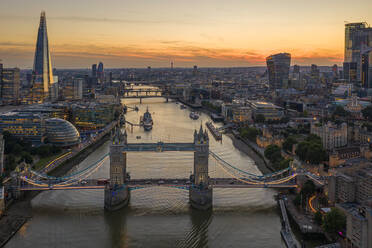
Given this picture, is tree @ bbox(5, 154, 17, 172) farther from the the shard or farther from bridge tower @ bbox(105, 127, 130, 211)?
the the shard

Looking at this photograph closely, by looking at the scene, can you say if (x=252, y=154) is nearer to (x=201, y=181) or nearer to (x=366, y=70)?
(x=201, y=181)

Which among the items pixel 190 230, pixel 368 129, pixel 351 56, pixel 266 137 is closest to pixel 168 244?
pixel 190 230

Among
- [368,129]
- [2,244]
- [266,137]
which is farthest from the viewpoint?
[368,129]

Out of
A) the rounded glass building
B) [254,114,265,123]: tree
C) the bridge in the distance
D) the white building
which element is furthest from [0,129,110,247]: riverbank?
the bridge in the distance

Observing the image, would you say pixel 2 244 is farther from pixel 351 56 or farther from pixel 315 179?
pixel 351 56

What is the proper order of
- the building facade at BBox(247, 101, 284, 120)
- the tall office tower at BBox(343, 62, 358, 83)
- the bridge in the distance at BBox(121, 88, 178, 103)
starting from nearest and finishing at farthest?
the building facade at BBox(247, 101, 284, 120), the tall office tower at BBox(343, 62, 358, 83), the bridge in the distance at BBox(121, 88, 178, 103)

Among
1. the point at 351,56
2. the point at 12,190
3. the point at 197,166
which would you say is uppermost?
the point at 351,56

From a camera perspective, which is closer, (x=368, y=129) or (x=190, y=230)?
(x=190, y=230)

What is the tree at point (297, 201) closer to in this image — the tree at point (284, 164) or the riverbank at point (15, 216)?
the tree at point (284, 164)
